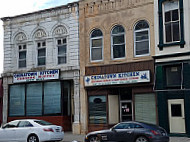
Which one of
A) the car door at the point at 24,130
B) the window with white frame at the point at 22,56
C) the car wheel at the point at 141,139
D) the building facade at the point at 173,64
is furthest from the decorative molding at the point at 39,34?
the car wheel at the point at 141,139

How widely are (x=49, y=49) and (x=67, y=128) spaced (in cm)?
602

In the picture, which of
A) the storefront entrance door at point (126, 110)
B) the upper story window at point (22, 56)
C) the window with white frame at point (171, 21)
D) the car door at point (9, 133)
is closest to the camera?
the car door at point (9, 133)

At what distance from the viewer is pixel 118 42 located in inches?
896

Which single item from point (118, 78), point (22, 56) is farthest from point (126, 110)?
point (22, 56)

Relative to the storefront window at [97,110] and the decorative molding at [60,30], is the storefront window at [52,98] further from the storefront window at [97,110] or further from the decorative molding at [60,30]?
the decorative molding at [60,30]

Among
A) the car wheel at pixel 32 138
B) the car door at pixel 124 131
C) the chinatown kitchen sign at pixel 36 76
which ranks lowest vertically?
the car wheel at pixel 32 138

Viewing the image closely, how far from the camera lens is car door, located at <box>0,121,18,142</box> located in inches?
709

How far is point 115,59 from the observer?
891 inches

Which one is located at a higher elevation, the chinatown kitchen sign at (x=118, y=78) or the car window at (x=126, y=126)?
the chinatown kitchen sign at (x=118, y=78)

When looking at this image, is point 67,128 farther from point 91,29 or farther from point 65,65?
point 91,29

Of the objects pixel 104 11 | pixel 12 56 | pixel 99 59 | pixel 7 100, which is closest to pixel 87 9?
pixel 104 11

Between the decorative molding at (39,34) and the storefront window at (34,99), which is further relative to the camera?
the decorative molding at (39,34)

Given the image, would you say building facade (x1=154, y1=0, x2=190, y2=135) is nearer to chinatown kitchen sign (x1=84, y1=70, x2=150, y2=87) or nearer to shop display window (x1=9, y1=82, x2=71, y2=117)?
chinatown kitchen sign (x1=84, y1=70, x2=150, y2=87)

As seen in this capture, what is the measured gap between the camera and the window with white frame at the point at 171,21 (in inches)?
798
